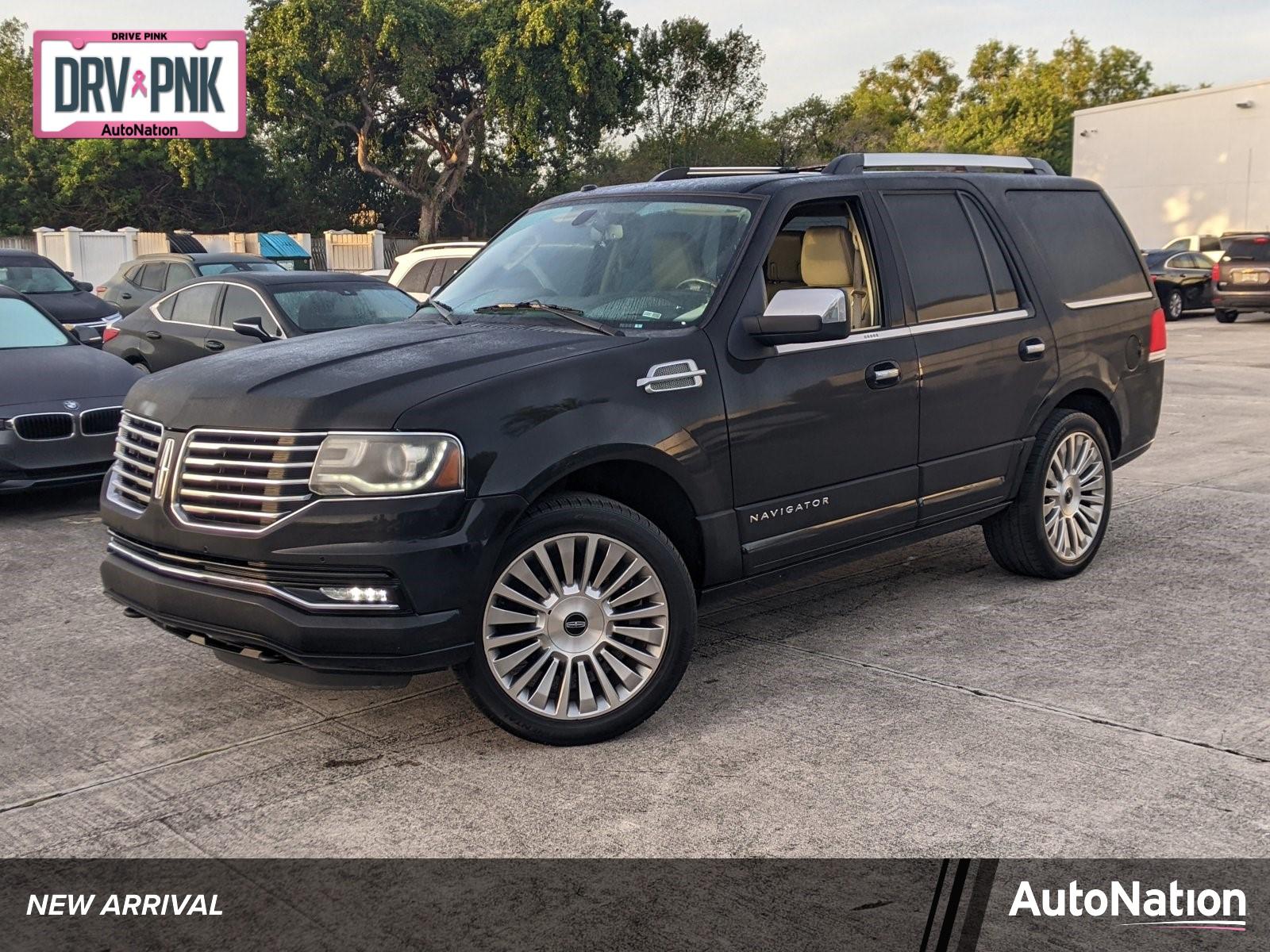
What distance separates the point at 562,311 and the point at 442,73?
49842 millimetres

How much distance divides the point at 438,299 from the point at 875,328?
6.24ft

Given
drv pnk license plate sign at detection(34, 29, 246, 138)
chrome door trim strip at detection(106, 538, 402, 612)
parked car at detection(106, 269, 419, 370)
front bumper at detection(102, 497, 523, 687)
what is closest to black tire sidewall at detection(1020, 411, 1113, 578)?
front bumper at detection(102, 497, 523, 687)

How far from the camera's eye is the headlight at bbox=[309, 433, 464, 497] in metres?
4.25

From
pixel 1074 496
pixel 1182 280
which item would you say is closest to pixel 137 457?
pixel 1074 496

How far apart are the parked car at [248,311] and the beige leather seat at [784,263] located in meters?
6.04

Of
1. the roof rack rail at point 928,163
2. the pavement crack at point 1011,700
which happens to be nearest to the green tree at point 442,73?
the roof rack rail at point 928,163

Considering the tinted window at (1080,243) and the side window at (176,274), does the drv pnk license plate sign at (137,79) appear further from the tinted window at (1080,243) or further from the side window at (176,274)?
the tinted window at (1080,243)

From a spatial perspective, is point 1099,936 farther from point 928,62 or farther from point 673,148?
point 928,62

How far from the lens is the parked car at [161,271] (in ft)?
59.1

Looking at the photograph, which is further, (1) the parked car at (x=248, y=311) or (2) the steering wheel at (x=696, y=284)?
(1) the parked car at (x=248, y=311)

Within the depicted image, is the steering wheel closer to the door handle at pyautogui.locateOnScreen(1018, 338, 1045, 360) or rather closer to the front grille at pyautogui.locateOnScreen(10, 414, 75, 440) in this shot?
the door handle at pyautogui.locateOnScreen(1018, 338, 1045, 360)

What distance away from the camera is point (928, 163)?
6262 mm

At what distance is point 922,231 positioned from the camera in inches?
236

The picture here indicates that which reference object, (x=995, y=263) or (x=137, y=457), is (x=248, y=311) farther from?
(x=995, y=263)
